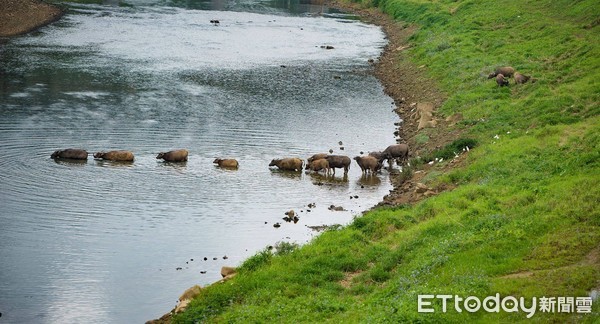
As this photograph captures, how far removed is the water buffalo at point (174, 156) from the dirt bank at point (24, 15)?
3769cm

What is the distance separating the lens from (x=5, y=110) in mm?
41906

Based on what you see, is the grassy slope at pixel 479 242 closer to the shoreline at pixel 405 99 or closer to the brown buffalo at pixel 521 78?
the shoreline at pixel 405 99

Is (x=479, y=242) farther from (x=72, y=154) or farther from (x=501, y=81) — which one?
(x=501, y=81)

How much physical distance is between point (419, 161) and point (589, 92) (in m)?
7.79

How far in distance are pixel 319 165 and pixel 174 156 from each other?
6.19 m

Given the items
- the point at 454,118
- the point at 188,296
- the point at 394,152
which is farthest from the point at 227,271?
the point at 454,118

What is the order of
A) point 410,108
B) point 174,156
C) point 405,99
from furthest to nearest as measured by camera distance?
point 405,99, point 410,108, point 174,156

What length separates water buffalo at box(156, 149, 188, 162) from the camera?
34.8 m

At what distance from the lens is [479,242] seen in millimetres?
20984

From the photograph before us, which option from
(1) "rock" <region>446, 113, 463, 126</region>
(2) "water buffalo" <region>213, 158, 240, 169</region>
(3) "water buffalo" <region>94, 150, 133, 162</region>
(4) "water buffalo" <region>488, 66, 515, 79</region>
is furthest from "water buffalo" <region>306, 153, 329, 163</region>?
(4) "water buffalo" <region>488, 66, 515, 79</region>

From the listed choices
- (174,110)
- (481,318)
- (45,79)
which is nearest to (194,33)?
(45,79)

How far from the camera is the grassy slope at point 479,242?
18359 millimetres

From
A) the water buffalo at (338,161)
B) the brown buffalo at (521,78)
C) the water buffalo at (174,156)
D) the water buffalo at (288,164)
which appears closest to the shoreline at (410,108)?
the water buffalo at (338,161)

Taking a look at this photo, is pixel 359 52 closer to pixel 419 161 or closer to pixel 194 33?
pixel 194 33
